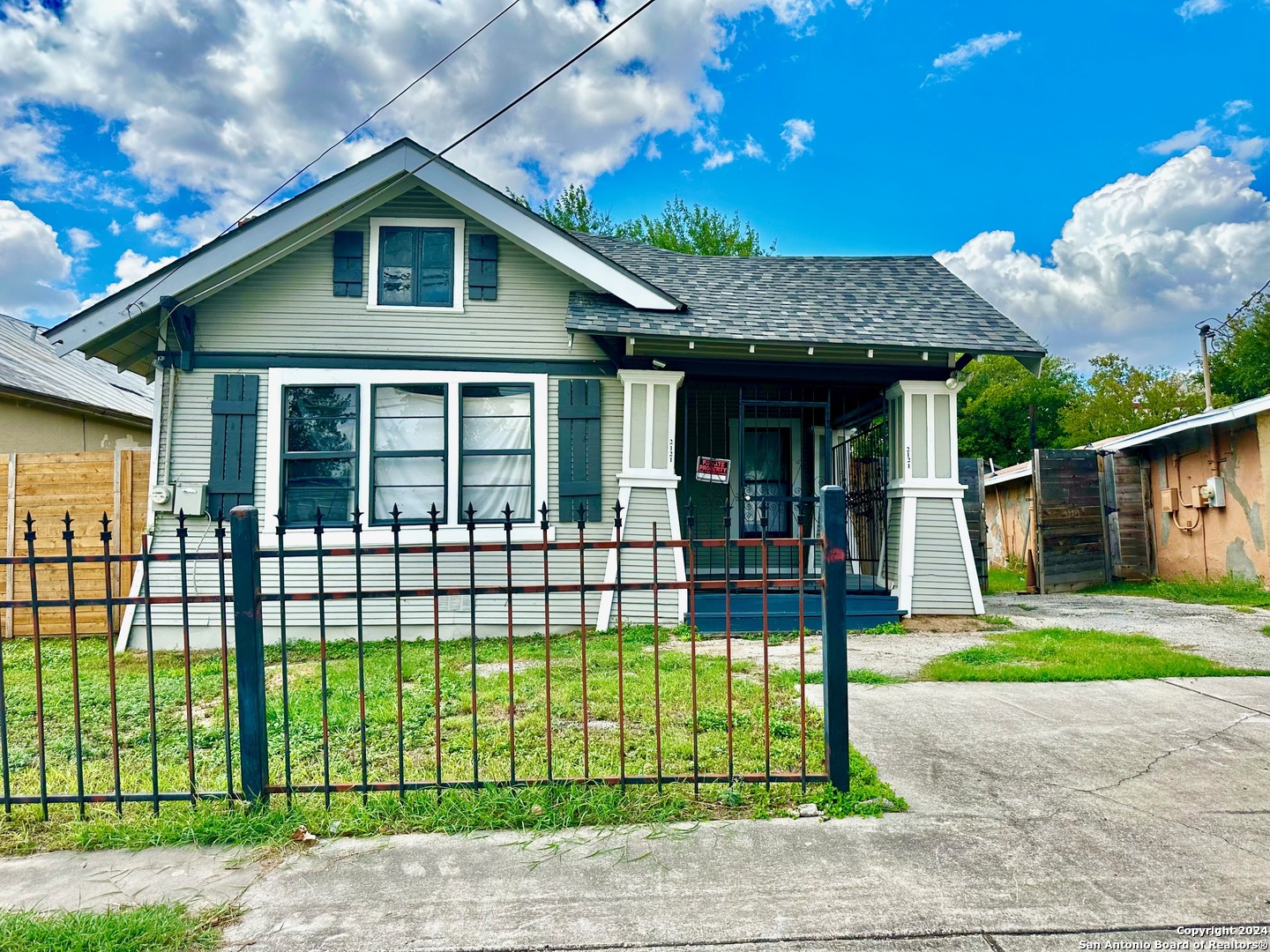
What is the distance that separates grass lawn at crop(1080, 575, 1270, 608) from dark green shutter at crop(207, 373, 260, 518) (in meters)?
12.0

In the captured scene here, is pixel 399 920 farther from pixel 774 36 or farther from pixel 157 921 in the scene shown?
pixel 774 36

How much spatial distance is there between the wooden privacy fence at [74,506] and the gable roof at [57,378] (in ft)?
11.0

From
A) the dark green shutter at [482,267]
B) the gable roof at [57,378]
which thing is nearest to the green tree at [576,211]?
the gable roof at [57,378]

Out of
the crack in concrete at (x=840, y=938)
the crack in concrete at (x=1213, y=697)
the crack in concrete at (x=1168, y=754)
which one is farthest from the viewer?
the crack in concrete at (x=1213, y=697)

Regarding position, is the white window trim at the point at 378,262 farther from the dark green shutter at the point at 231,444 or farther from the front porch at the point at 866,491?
the front porch at the point at 866,491

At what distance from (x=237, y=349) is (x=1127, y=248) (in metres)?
43.2

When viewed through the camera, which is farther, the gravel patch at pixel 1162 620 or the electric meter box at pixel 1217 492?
the electric meter box at pixel 1217 492

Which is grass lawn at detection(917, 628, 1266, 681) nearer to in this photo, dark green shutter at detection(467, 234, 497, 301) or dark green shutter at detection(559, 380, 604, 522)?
dark green shutter at detection(559, 380, 604, 522)

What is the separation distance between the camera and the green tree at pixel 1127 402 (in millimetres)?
29609

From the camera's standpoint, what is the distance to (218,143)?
472 inches

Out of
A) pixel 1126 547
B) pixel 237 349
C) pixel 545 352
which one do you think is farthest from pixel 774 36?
pixel 1126 547

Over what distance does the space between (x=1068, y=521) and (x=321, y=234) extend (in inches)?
463

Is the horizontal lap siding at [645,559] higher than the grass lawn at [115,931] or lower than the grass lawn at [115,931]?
higher

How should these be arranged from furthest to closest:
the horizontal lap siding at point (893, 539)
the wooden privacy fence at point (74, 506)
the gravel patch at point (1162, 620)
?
the horizontal lap siding at point (893, 539) < the wooden privacy fence at point (74, 506) < the gravel patch at point (1162, 620)
